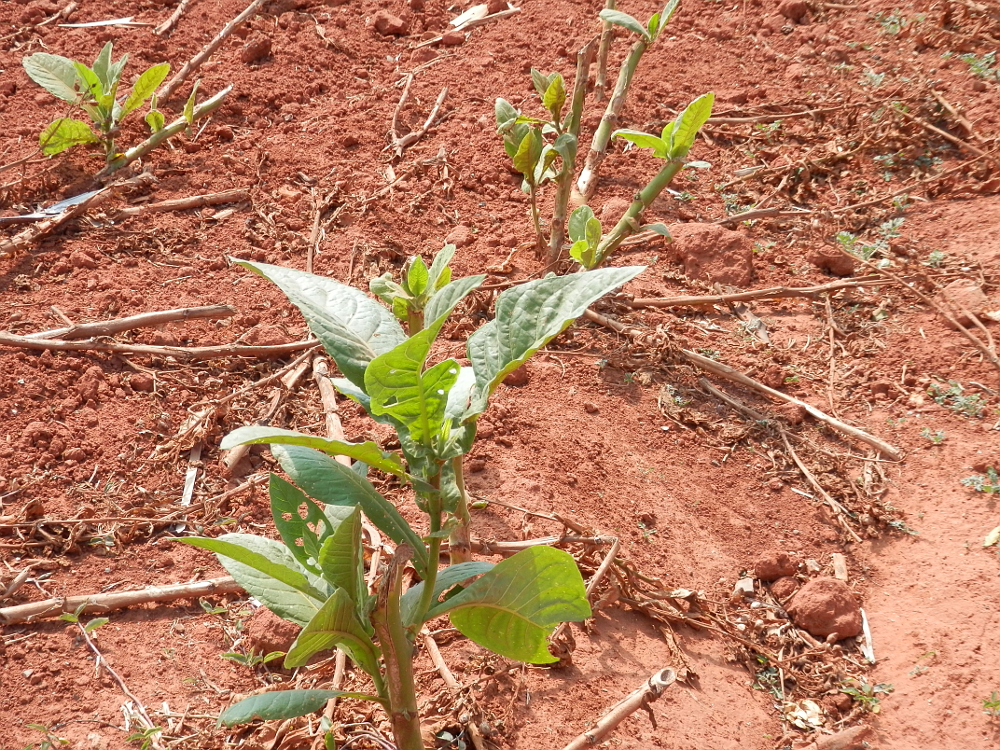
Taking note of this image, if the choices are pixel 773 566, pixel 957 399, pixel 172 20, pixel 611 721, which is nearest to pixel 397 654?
pixel 611 721

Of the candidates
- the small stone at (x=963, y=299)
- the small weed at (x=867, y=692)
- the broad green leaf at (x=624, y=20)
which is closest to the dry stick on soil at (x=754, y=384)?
the small stone at (x=963, y=299)

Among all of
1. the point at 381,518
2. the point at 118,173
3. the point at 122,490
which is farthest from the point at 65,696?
the point at 118,173

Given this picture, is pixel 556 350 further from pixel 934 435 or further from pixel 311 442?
pixel 311 442

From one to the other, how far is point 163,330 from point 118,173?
3.20 feet

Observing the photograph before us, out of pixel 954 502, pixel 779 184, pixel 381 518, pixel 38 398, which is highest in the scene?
pixel 381 518

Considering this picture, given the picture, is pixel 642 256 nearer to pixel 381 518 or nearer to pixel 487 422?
pixel 487 422

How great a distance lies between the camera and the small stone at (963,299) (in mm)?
3184

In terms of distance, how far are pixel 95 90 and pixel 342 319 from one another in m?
2.56

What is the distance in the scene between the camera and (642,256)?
11.2 ft

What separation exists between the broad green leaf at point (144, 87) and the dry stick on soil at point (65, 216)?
30 centimetres

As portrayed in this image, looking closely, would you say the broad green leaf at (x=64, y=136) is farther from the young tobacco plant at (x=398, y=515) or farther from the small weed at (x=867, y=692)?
the small weed at (x=867, y=692)

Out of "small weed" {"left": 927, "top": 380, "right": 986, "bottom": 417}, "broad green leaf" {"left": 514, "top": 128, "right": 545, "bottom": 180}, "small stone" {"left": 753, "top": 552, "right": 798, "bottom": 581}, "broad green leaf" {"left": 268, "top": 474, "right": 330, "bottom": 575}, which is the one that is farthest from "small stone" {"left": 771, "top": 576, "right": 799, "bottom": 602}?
"broad green leaf" {"left": 514, "top": 128, "right": 545, "bottom": 180}

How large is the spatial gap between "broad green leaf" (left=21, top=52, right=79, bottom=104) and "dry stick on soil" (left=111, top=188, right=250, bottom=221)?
584 millimetres

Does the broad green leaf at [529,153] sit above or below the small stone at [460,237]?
above
